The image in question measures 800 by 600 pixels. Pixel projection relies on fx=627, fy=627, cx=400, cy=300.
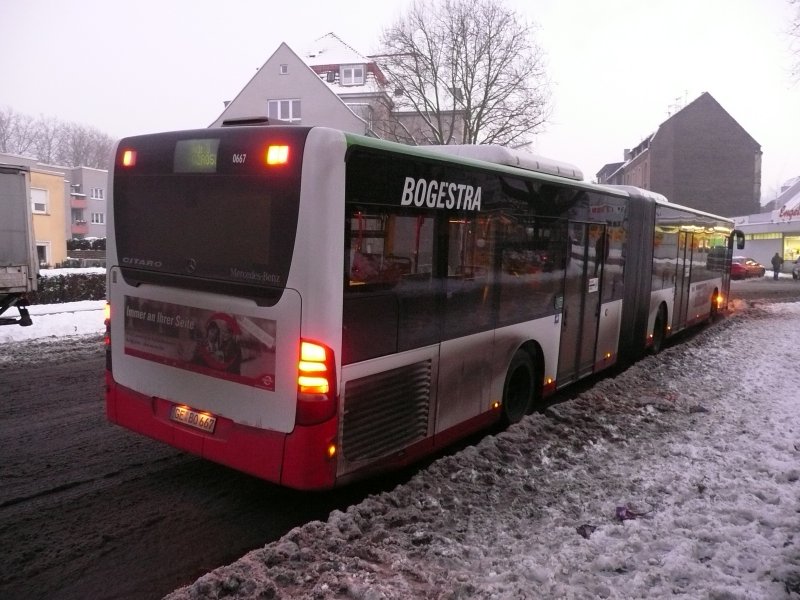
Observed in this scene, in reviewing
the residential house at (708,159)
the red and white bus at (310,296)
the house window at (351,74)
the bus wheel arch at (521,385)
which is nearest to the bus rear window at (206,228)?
the red and white bus at (310,296)

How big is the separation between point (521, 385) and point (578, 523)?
3.00 meters

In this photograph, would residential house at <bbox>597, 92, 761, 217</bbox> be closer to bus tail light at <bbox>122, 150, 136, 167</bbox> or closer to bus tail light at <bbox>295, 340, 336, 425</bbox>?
bus tail light at <bbox>122, 150, 136, 167</bbox>

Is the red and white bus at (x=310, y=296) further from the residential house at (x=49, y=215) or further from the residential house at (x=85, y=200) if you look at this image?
the residential house at (x=85, y=200)

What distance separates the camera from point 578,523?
425 cm

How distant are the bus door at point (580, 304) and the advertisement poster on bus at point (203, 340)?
15.0 ft

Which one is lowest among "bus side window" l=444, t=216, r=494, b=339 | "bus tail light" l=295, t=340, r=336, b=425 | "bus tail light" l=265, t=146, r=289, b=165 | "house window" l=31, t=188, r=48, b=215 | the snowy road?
the snowy road

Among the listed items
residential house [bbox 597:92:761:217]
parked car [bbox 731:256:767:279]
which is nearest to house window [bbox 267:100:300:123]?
parked car [bbox 731:256:767:279]

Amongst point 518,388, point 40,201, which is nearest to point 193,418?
point 518,388

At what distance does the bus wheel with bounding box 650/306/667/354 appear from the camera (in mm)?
12141

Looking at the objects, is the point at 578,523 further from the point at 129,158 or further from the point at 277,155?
the point at 129,158

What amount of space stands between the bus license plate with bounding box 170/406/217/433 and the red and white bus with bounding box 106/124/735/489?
0.05 feet

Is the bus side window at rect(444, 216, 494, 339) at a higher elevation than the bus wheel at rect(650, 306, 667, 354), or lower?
higher

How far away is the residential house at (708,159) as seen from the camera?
5531cm

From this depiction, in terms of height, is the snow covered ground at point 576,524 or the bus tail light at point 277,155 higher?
the bus tail light at point 277,155
